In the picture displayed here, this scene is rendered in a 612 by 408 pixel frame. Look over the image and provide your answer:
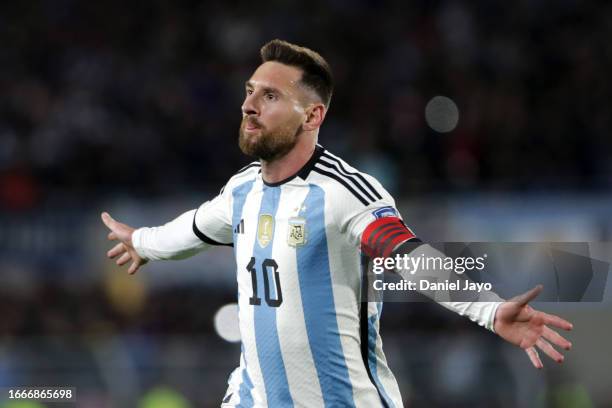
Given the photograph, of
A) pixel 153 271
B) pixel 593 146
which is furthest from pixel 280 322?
pixel 593 146

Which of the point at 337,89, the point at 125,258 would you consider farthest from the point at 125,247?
the point at 337,89

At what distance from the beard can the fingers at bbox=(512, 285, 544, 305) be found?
1.27 m

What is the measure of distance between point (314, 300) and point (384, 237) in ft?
1.52

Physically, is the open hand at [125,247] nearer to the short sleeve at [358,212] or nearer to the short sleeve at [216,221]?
the short sleeve at [216,221]

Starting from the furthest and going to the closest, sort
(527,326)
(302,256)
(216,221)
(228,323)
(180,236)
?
(228,323), (180,236), (216,221), (302,256), (527,326)

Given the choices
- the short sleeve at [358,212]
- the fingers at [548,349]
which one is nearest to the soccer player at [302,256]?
the short sleeve at [358,212]

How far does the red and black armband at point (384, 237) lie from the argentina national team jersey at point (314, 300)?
8cm

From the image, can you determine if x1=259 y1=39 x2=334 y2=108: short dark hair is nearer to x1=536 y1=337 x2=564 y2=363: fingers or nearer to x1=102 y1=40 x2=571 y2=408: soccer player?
x1=102 y1=40 x2=571 y2=408: soccer player

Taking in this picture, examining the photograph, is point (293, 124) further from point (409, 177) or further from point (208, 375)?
point (409, 177)

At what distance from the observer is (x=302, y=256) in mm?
4555

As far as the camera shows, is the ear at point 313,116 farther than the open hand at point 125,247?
No

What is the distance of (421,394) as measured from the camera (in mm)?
9742

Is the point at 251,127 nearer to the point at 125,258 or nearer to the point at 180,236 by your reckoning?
the point at 180,236

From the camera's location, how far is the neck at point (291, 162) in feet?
15.5
